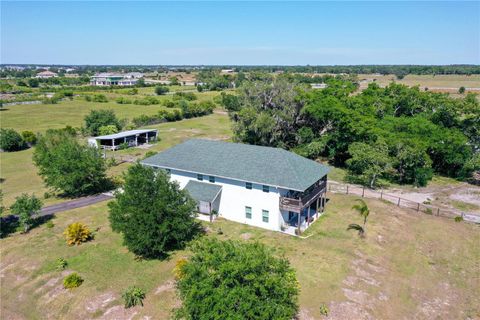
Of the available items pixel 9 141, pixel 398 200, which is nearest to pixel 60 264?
pixel 398 200

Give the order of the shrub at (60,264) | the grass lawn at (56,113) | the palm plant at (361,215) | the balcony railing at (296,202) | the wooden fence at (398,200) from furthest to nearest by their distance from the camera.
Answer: the grass lawn at (56,113) < the wooden fence at (398,200) < the palm plant at (361,215) < the balcony railing at (296,202) < the shrub at (60,264)

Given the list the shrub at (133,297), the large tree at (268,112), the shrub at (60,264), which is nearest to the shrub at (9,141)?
the large tree at (268,112)

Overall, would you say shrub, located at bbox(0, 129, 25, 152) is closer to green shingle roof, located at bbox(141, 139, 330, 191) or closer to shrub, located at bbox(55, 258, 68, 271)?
green shingle roof, located at bbox(141, 139, 330, 191)

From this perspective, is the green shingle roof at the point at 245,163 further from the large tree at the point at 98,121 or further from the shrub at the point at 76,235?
the large tree at the point at 98,121

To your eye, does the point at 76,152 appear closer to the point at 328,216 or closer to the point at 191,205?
the point at 191,205

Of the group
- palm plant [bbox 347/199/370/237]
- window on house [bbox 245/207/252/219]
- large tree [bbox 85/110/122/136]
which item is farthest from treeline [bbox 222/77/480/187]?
large tree [bbox 85/110/122/136]

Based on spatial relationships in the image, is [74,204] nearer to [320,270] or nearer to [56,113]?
[320,270]

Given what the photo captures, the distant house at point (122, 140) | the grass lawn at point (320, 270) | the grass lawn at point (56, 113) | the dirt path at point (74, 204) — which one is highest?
the grass lawn at point (56, 113)
